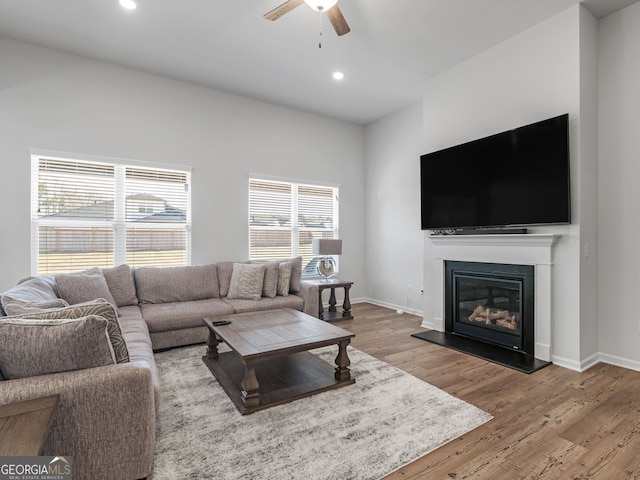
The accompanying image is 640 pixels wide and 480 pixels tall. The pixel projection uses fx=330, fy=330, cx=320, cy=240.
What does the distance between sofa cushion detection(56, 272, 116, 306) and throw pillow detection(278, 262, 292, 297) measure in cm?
188

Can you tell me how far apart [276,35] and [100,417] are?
348cm

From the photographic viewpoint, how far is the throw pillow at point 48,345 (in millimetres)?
1431

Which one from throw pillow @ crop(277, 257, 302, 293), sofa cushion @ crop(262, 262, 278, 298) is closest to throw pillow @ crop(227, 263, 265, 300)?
sofa cushion @ crop(262, 262, 278, 298)

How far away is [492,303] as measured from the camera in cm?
361

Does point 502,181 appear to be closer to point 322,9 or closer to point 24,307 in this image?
point 322,9

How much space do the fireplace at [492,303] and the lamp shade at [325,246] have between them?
169 centimetres

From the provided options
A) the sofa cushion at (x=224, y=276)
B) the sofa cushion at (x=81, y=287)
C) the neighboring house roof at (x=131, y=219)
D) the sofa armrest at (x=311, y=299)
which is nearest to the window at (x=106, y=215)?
the neighboring house roof at (x=131, y=219)

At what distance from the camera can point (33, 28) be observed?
326cm

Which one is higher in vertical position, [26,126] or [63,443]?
[26,126]

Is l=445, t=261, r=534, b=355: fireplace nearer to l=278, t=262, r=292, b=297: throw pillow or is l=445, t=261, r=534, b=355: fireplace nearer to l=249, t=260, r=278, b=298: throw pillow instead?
l=278, t=262, r=292, b=297: throw pillow

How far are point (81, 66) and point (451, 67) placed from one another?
4342 mm

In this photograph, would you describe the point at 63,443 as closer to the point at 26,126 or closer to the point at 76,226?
the point at 76,226

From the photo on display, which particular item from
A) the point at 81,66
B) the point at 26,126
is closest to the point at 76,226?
the point at 26,126

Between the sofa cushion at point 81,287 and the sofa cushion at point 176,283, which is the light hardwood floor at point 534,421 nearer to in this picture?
the sofa cushion at point 176,283
